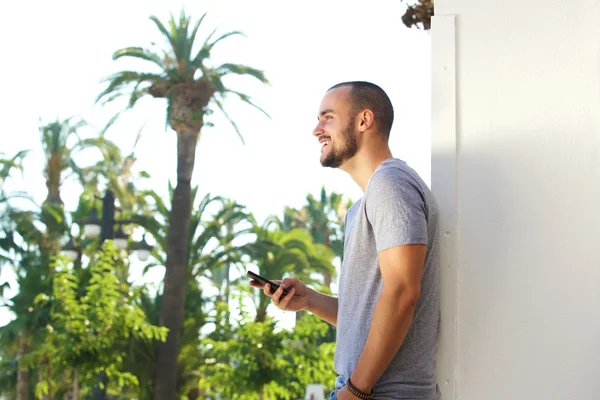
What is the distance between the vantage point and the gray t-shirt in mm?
2021

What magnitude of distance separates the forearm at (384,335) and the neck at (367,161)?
0.49 m

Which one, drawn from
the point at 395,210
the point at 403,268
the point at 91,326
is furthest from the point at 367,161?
the point at 91,326

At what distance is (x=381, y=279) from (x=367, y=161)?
40 cm

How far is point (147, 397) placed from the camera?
21.7m

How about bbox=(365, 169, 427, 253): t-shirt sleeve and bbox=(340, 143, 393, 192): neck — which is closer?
bbox=(365, 169, 427, 253): t-shirt sleeve

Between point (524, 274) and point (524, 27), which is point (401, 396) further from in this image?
point (524, 27)

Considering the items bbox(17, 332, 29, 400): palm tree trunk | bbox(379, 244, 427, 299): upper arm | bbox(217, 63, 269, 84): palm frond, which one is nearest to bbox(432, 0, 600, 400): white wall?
bbox(379, 244, 427, 299): upper arm

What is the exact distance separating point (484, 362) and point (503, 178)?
53cm

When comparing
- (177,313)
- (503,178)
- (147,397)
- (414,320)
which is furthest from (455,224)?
(147,397)

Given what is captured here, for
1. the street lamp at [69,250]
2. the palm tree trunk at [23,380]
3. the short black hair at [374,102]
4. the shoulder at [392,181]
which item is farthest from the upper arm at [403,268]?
the palm tree trunk at [23,380]

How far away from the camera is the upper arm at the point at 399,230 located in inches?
77.5

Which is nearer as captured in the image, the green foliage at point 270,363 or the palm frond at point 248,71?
the green foliage at point 270,363

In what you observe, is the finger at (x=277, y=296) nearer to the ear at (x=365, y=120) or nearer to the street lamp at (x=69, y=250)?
the ear at (x=365, y=120)

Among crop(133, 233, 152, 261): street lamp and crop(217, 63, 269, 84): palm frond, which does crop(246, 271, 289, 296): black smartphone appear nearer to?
crop(133, 233, 152, 261): street lamp
